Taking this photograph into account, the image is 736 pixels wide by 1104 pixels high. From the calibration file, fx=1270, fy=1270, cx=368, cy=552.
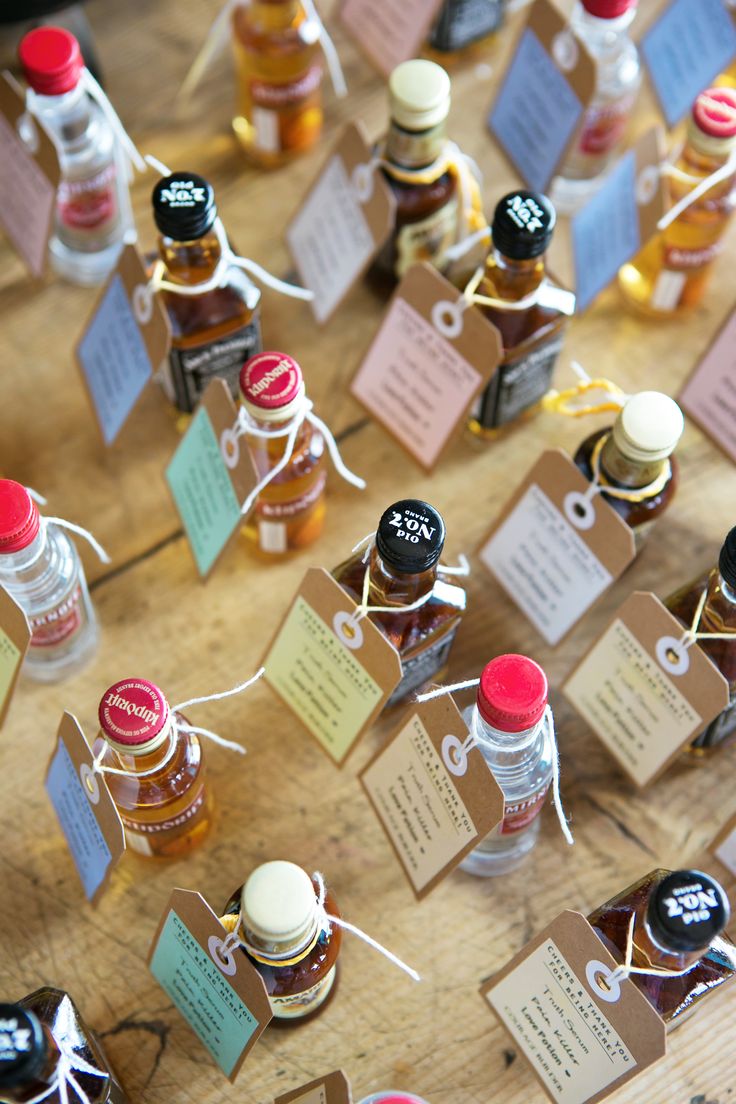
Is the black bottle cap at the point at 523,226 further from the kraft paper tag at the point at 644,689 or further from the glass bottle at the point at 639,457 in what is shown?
the kraft paper tag at the point at 644,689

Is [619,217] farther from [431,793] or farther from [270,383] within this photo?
[431,793]

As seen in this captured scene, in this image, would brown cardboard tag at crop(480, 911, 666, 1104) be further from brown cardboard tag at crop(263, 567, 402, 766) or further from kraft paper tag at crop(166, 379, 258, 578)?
kraft paper tag at crop(166, 379, 258, 578)

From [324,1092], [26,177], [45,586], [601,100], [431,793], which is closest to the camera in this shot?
[324,1092]

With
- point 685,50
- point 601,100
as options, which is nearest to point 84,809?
point 601,100

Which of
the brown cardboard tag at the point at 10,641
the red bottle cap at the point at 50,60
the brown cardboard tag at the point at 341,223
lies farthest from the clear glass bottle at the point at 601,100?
the brown cardboard tag at the point at 10,641

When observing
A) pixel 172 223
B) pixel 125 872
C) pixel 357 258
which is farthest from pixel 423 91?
pixel 125 872

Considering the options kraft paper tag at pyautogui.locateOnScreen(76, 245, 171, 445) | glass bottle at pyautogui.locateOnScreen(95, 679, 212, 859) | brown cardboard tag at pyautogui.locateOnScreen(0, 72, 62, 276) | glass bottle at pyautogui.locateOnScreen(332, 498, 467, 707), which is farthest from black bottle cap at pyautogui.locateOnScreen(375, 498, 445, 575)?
brown cardboard tag at pyautogui.locateOnScreen(0, 72, 62, 276)

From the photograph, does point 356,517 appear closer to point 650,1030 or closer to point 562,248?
point 562,248
